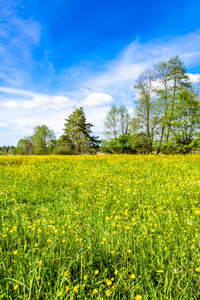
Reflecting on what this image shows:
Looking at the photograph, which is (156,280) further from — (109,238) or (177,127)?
(177,127)

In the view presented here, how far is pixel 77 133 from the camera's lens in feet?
150

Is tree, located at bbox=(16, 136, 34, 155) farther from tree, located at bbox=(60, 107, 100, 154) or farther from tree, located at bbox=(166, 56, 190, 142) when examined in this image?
tree, located at bbox=(166, 56, 190, 142)

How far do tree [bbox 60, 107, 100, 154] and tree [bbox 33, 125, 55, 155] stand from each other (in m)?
15.7

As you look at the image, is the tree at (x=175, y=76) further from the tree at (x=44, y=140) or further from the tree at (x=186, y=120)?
the tree at (x=44, y=140)

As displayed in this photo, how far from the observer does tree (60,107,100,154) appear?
4454 centimetres

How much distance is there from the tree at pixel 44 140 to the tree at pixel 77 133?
1566 cm

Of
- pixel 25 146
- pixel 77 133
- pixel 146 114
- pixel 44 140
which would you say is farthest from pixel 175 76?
pixel 25 146

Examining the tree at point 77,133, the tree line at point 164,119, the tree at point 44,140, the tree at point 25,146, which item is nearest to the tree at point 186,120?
the tree line at point 164,119

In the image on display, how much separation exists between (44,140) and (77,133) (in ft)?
70.2

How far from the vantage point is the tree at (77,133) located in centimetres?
4454

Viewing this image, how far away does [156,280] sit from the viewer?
5.61ft

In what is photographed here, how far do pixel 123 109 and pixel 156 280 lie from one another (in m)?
34.8

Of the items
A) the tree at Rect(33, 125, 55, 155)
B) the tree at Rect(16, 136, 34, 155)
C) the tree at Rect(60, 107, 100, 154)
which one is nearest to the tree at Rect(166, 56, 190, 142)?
the tree at Rect(60, 107, 100, 154)

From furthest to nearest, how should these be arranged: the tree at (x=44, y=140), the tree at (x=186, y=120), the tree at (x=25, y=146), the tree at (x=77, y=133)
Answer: the tree at (x=25, y=146)
the tree at (x=44, y=140)
the tree at (x=77, y=133)
the tree at (x=186, y=120)
